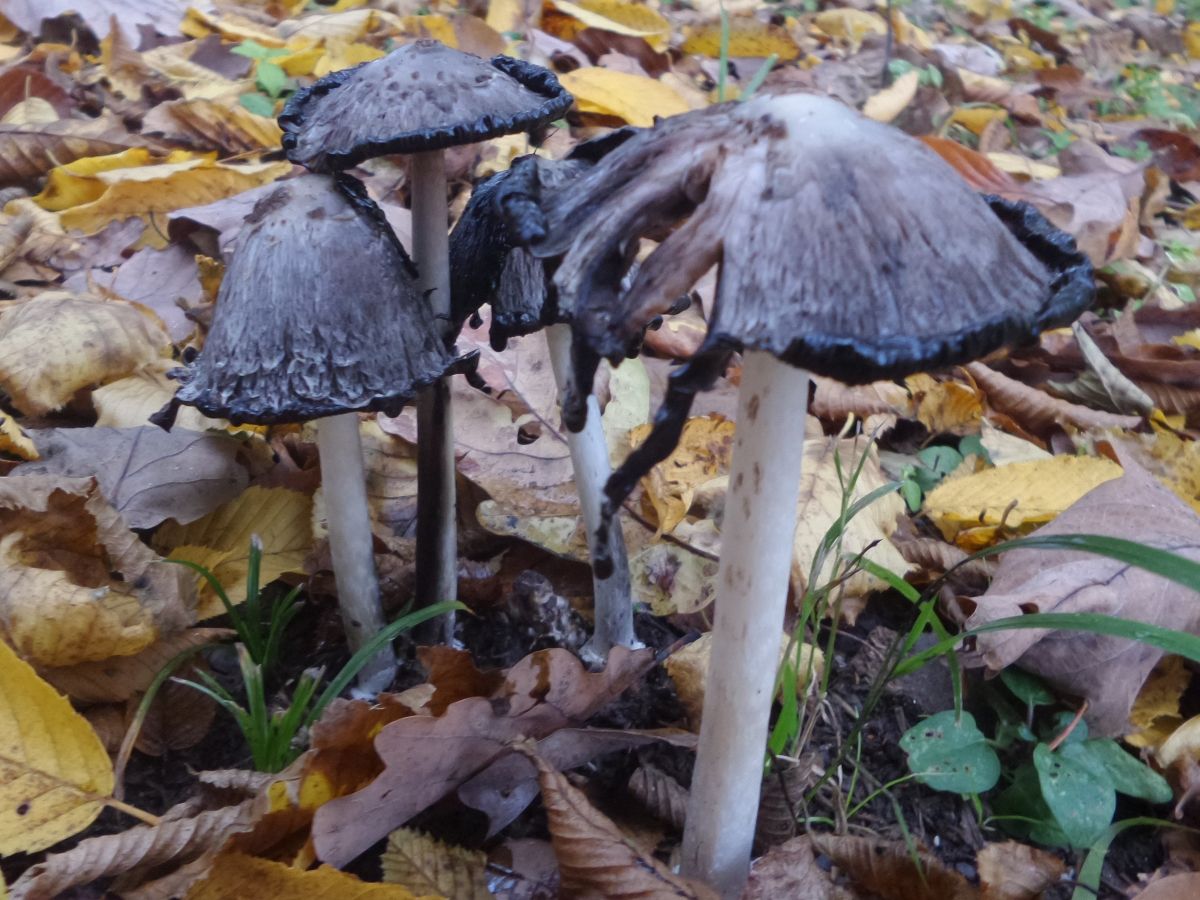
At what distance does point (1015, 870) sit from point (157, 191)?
281cm

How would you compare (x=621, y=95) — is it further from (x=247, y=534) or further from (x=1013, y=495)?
(x=247, y=534)

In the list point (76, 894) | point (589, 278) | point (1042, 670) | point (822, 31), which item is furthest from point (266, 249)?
point (822, 31)

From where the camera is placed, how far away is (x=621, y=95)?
3658 mm

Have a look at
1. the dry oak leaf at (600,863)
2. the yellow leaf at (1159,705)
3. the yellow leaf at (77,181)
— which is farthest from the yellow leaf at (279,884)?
the yellow leaf at (77,181)

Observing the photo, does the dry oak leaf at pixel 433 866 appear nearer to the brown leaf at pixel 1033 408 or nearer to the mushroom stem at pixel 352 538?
the mushroom stem at pixel 352 538

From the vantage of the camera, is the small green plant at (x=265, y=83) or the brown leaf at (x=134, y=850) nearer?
the brown leaf at (x=134, y=850)

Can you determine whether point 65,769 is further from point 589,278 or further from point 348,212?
point 589,278

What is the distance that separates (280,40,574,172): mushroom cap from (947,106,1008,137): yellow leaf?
381 centimetres

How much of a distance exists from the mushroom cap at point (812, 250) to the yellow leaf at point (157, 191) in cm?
224

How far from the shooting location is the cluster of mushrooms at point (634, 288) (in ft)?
3.05

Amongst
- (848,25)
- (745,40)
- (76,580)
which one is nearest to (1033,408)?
(76,580)

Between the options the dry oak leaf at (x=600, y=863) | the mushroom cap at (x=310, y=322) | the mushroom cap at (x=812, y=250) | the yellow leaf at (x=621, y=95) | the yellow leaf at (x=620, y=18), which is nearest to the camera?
the mushroom cap at (x=812, y=250)

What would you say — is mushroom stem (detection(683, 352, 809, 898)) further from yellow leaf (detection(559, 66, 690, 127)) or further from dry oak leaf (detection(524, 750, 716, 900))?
yellow leaf (detection(559, 66, 690, 127))

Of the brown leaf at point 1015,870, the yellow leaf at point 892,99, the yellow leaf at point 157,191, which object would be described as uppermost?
the yellow leaf at point 892,99
